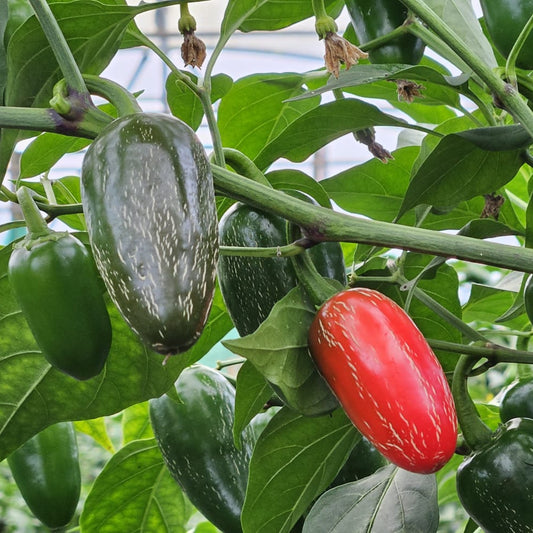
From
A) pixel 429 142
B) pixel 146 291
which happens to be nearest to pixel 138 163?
pixel 146 291

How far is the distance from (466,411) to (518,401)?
0.06 meters

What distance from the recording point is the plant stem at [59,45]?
471mm

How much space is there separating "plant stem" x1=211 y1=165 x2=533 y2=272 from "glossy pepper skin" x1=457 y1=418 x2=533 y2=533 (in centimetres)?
19

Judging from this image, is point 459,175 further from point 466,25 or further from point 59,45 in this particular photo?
point 59,45

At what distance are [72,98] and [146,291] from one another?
0.14 metres

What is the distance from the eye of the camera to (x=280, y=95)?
829mm

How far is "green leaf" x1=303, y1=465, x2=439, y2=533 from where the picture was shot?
615 millimetres

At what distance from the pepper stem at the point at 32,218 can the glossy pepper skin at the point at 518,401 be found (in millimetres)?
385

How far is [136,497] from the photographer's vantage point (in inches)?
35.7

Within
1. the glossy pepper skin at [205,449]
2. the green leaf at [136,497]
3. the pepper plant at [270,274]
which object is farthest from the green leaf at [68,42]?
the green leaf at [136,497]

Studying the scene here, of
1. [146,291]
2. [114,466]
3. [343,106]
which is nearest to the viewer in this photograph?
[146,291]

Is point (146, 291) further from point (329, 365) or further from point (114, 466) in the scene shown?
point (114, 466)

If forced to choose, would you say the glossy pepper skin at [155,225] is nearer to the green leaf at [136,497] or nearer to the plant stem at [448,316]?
the plant stem at [448,316]

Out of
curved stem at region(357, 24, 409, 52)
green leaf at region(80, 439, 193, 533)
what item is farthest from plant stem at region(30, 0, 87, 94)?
green leaf at region(80, 439, 193, 533)
